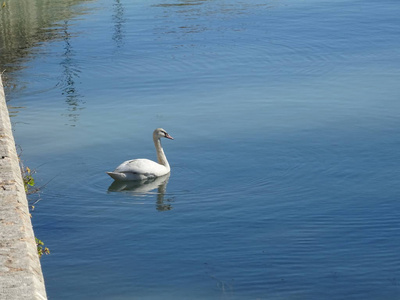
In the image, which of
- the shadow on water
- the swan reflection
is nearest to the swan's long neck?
the swan reflection

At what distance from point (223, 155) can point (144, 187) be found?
1.46 m

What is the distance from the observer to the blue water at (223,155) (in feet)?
31.8

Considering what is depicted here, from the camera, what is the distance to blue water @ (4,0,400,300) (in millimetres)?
9688

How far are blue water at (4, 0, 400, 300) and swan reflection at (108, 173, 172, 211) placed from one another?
0.22ft

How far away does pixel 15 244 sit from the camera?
6.54 metres

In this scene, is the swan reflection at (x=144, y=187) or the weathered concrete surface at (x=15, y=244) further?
the swan reflection at (x=144, y=187)

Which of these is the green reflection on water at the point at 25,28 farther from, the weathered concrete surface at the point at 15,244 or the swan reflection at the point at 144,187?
the weathered concrete surface at the point at 15,244

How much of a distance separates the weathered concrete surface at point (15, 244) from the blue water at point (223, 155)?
1706mm

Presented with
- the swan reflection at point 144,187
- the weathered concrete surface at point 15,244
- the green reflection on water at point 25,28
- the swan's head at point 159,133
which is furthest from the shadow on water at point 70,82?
the weathered concrete surface at point 15,244

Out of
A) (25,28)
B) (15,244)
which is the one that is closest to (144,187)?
(15,244)

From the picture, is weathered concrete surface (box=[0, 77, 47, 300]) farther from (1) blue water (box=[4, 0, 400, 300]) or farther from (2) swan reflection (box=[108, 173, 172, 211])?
(2) swan reflection (box=[108, 173, 172, 211])

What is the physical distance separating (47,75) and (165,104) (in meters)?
4.29

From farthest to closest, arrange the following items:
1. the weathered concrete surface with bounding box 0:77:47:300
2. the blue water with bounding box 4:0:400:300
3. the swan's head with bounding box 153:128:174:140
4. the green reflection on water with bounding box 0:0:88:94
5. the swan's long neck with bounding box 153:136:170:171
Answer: the green reflection on water with bounding box 0:0:88:94
the swan's head with bounding box 153:128:174:140
the swan's long neck with bounding box 153:136:170:171
the blue water with bounding box 4:0:400:300
the weathered concrete surface with bounding box 0:77:47:300

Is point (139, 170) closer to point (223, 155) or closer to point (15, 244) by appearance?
point (223, 155)
